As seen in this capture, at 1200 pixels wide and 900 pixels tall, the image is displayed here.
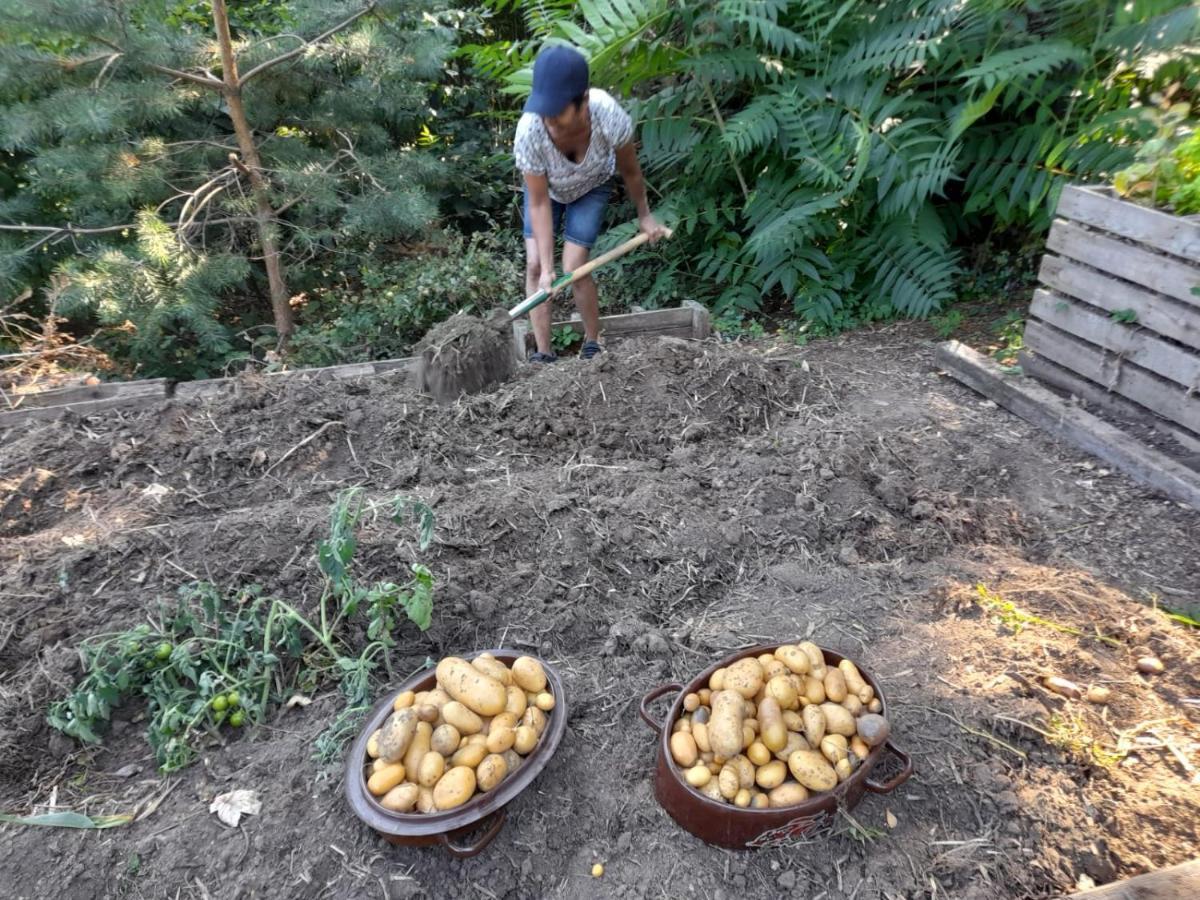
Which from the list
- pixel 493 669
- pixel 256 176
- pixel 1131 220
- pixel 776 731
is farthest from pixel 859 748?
pixel 256 176

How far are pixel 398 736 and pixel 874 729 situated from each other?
1.04m

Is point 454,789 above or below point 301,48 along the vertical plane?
below

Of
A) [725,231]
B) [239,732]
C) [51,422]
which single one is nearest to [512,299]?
[725,231]

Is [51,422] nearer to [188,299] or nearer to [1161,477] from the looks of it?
[188,299]

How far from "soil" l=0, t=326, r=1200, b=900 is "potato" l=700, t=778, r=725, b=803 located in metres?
0.20

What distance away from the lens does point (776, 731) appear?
1.60 metres

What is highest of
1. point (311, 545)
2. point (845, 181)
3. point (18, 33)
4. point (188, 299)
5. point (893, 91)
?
point (18, 33)

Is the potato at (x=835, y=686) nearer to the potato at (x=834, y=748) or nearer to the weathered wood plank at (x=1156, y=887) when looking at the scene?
the potato at (x=834, y=748)

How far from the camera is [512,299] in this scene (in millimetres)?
5082

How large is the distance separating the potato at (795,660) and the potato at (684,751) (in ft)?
0.94

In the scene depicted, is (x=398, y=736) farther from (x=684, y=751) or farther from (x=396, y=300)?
(x=396, y=300)

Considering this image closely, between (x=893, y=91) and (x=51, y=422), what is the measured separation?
5086mm

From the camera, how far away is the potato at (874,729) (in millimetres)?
1586

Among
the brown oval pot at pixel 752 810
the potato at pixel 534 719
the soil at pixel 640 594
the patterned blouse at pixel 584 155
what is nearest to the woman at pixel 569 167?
the patterned blouse at pixel 584 155
